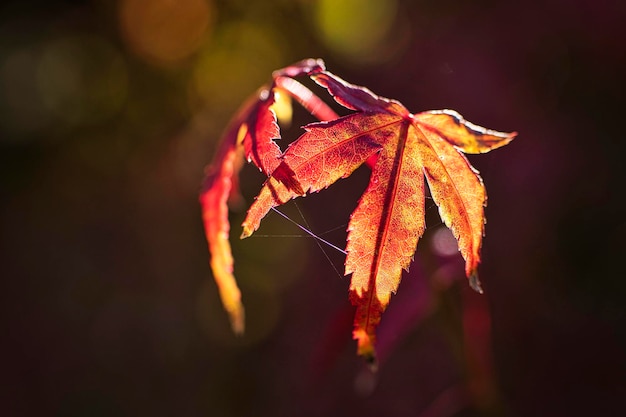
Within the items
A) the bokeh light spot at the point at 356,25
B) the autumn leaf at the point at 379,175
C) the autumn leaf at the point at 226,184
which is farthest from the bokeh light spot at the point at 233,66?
the autumn leaf at the point at 379,175

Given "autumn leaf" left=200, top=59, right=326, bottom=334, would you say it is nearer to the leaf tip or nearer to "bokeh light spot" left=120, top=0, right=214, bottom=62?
the leaf tip

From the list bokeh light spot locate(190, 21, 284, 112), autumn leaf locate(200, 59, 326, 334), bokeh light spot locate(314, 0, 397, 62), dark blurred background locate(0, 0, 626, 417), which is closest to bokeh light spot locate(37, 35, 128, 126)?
dark blurred background locate(0, 0, 626, 417)

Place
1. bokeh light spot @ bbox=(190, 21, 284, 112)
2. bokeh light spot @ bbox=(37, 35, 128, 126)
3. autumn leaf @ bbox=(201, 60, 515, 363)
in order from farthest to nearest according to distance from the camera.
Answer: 1. bokeh light spot @ bbox=(37, 35, 128, 126)
2. bokeh light spot @ bbox=(190, 21, 284, 112)
3. autumn leaf @ bbox=(201, 60, 515, 363)

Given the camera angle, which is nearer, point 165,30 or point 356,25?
point 356,25

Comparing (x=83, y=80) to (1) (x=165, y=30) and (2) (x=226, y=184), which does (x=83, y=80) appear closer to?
(1) (x=165, y=30)

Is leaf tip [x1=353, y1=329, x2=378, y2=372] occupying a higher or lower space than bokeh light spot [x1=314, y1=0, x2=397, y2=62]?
lower

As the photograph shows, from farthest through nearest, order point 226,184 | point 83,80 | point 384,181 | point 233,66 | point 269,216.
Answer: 1. point 83,80
2. point 233,66
3. point 269,216
4. point 226,184
5. point 384,181

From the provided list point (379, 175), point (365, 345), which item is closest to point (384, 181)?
point (379, 175)

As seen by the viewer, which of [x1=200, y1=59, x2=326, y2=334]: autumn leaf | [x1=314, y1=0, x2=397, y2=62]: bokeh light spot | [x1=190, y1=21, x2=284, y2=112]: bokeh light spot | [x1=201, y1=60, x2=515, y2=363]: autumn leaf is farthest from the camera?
[x1=190, y1=21, x2=284, y2=112]: bokeh light spot
